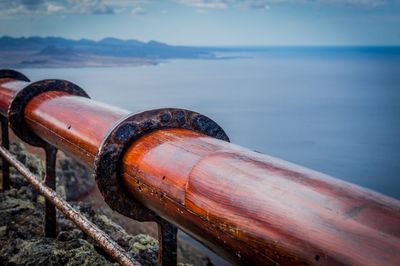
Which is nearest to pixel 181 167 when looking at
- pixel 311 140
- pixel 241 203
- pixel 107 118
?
pixel 241 203

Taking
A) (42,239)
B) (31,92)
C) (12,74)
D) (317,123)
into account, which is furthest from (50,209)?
(317,123)

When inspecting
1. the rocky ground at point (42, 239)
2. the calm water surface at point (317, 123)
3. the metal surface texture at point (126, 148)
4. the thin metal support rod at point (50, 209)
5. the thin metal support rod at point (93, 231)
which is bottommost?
the calm water surface at point (317, 123)

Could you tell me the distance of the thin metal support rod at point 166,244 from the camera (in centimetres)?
139

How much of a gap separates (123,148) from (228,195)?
0.53 m

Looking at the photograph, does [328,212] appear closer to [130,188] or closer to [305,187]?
[305,187]

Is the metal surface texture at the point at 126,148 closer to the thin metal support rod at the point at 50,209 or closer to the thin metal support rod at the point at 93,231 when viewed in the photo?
the thin metal support rod at the point at 93,231

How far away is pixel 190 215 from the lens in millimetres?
1013

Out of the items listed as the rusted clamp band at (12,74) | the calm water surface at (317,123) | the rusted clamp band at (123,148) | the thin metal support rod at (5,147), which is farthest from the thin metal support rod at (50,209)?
the calm water surface at (317,123)

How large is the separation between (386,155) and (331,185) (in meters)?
53.1

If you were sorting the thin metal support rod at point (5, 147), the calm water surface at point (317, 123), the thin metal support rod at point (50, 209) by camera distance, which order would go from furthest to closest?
1. the calm water surface at point (317, 123)
2. the thin metal support rod at point (5, 147)
3. the thin metal support rod at point (50, 209)

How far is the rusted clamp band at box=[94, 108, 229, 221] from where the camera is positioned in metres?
1.32

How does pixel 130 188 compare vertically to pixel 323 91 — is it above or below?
above

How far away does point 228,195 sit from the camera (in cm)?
90

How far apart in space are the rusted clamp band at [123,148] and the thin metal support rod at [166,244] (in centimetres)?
6
